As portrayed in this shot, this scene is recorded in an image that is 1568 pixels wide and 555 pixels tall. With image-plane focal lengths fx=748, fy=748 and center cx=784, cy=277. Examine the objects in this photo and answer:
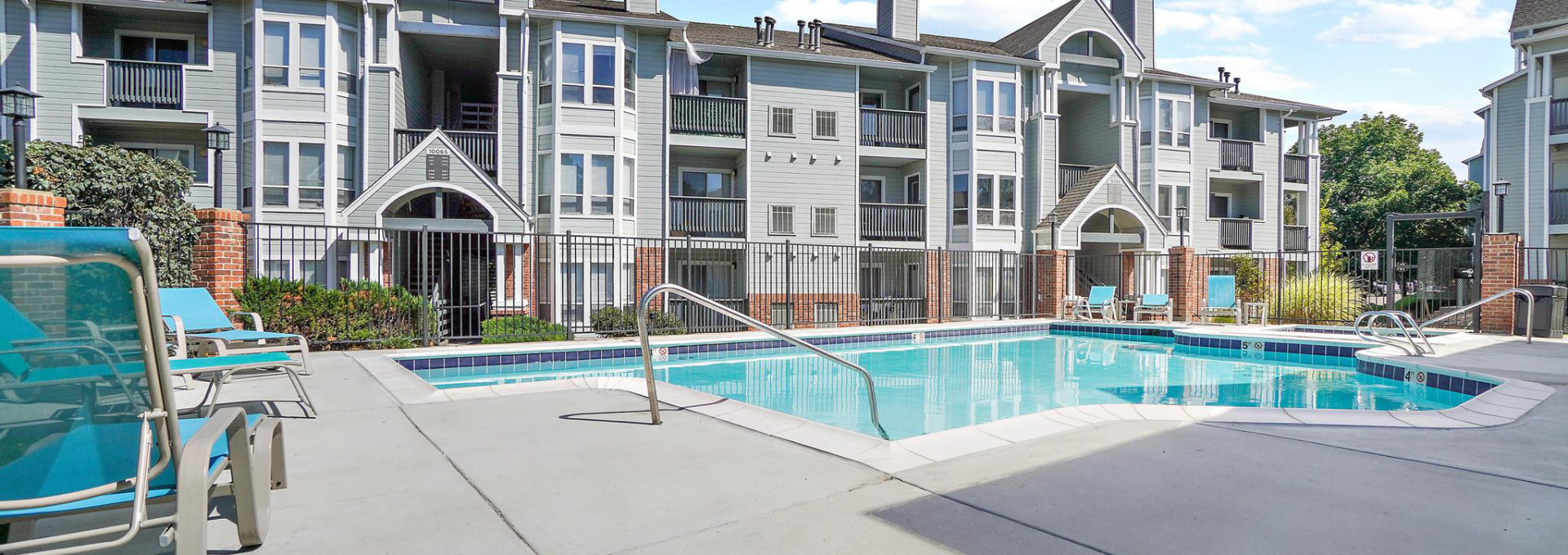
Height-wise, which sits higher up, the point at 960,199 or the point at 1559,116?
the point at 1559,116

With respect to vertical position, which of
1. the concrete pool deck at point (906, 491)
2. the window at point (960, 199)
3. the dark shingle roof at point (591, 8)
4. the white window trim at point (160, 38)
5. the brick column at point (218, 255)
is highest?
the dark shingle roof at point (591, 8)

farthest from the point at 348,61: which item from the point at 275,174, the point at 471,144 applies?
the point at 471,144

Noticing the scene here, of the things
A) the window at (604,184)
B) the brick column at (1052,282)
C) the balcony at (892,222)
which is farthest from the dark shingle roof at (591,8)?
the brick column at (1052,282)

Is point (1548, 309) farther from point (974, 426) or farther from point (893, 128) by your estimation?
point (893, 128)

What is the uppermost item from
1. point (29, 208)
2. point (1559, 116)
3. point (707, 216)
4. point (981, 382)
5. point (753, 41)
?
point (753, 41)

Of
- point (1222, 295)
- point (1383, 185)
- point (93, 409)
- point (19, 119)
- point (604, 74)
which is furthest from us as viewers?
point (1383, 185)

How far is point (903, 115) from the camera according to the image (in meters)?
20.9

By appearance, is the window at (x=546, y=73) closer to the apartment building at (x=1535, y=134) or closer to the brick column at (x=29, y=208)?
the brick column at (x=29, y=208)

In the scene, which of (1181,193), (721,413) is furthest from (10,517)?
(1181,193)

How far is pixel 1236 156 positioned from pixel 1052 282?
10212mm

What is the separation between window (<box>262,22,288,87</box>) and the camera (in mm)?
15828

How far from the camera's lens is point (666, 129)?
18.6 metres

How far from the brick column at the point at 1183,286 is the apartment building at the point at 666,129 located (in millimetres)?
2647

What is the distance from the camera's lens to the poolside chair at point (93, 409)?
1.76 metres
